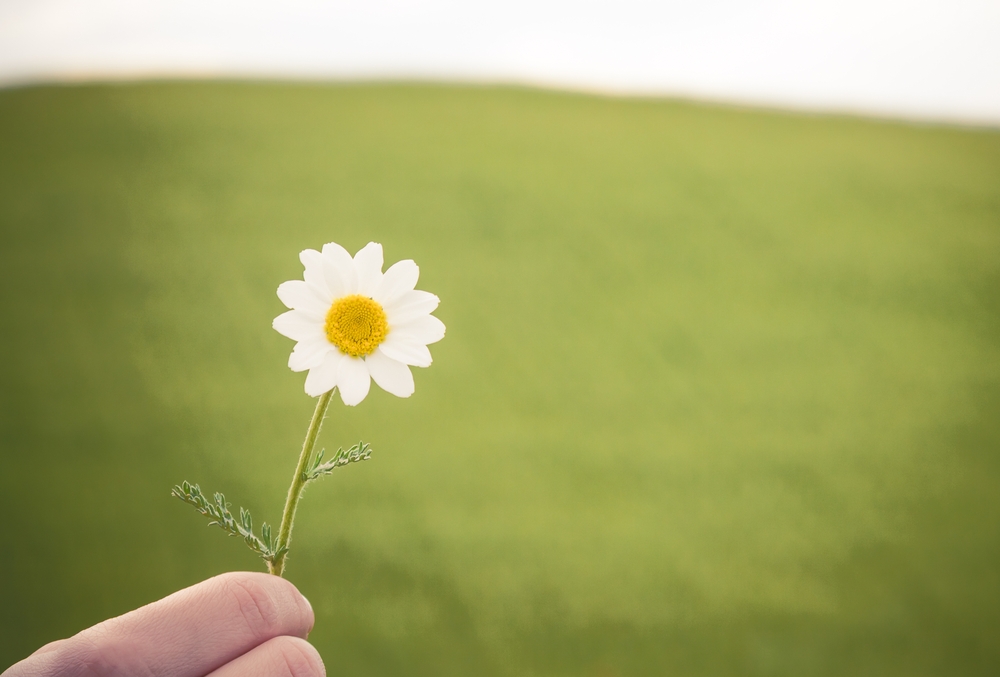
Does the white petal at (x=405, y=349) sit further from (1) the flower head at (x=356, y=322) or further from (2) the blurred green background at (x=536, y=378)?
(2) the blurred green background at (x=536, y=378)

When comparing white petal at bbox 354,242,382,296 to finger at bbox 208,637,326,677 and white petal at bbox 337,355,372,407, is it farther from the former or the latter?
finger at bbox 208,637,326,677

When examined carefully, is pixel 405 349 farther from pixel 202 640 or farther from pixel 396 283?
pixel 202 640

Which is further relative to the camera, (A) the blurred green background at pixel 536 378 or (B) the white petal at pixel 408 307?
(A) the blurred green background at pixel 536 378

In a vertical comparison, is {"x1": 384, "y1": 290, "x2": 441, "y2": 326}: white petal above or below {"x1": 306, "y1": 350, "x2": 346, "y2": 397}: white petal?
above

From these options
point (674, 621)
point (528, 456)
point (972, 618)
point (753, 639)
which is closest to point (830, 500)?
point (972, 618)

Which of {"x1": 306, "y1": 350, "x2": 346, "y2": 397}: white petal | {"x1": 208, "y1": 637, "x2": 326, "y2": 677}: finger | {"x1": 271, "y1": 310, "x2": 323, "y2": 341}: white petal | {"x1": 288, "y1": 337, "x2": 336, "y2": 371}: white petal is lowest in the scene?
{"x1": 208, "y1": 637, "x2": 326, "y2": 677}: finger

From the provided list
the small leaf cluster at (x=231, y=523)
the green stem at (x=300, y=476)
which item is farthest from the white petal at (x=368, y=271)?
the small leaf cluster at (x=231, y=523)

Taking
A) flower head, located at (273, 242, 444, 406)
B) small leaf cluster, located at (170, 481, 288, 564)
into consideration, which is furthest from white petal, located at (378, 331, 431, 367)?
small leaf cluster, located at (170, 481, 288, 564)
